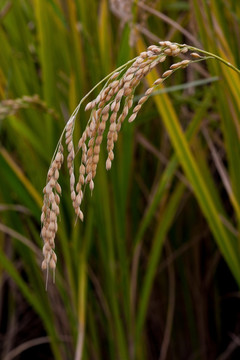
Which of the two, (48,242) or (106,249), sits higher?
(48,242)

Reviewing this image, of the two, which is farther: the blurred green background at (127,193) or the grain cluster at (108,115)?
the blurred green background at (127,193)

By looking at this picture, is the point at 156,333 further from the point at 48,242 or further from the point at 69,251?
the point at 48,242

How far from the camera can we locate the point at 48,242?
63 centimetres

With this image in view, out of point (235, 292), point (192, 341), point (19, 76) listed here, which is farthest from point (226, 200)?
point (19, 76)

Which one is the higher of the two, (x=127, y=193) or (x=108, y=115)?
(x=108, y=115)

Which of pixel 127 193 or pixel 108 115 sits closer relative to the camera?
pixel 108 115

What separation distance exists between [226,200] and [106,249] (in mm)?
534

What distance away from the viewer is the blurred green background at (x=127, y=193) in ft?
4.03

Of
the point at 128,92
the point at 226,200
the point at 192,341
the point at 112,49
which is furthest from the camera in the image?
the point at 226,200

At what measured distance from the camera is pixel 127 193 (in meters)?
1.52

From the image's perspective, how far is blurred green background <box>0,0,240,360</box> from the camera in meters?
1.23

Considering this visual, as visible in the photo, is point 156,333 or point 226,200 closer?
point 156,333

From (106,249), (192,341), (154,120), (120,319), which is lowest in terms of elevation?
(192,341)

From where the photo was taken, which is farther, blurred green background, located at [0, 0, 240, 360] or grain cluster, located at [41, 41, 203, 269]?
blurred green background, located at [0, 0, 240, 360]
